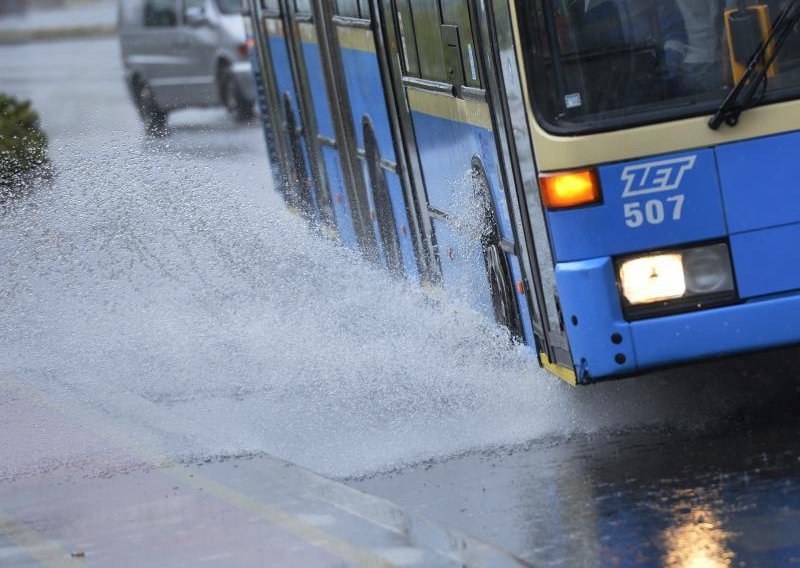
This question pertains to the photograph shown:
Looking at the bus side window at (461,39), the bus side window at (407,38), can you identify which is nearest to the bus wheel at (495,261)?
the bus side window at (461,39)

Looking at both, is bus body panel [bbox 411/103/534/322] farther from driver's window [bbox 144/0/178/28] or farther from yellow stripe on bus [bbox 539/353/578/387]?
driver's window [bbox 144/0/178/28]

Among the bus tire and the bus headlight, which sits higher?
the bus headlight

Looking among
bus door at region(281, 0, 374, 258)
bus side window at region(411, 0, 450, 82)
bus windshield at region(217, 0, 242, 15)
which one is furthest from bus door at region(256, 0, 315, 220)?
bus windshield at region(217, 0, 242, 15)

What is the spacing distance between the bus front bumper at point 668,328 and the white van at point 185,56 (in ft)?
63.8

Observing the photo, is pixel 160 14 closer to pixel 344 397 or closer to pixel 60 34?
pixel 344 397

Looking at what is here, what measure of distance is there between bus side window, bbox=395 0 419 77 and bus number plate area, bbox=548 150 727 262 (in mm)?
2865

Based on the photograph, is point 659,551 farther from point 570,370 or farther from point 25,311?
point 25,311

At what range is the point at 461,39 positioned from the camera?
849 centimetres

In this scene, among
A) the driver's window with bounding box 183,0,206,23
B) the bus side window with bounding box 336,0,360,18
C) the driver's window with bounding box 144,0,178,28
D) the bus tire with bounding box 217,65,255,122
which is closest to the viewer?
the bus side window with bounding box 336,0,360,18

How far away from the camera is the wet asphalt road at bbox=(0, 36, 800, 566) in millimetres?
6707

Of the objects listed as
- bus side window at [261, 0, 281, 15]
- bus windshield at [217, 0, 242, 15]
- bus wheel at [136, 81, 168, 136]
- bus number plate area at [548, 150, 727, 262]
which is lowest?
bus wheel at [136, 81, 168, 136]

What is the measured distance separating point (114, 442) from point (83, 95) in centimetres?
2417

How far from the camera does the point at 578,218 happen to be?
719 cm

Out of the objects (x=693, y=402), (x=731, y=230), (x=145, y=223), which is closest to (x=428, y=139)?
(x=693, y=402)
